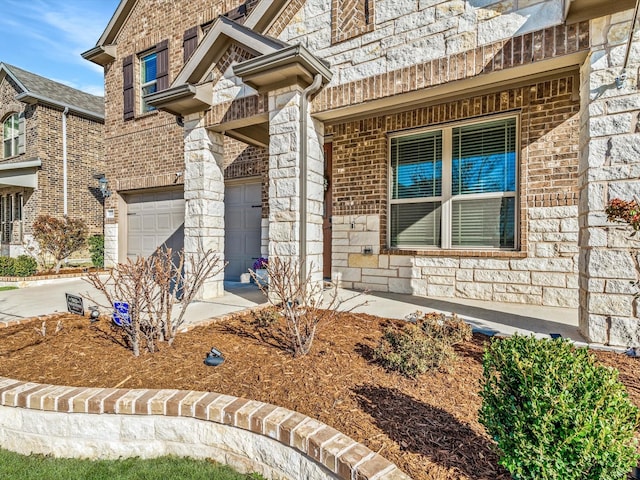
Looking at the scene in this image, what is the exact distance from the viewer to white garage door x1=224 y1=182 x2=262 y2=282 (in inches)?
307

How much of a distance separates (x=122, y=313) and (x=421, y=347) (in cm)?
266

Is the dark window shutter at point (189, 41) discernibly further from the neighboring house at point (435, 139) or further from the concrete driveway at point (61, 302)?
the concrete driveway at point (61, 302)

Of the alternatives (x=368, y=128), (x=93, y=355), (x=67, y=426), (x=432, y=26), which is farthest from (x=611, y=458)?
(x=368, y=128)

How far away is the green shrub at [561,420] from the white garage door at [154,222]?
330 inches

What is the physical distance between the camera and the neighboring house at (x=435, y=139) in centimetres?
315

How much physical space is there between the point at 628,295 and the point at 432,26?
3.36m

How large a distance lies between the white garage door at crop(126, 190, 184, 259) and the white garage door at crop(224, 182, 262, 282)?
1.46 meters

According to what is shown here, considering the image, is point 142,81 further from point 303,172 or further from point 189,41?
point 303,172

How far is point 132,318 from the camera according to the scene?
3029 mm

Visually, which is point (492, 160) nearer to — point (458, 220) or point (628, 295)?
point (458, 220)

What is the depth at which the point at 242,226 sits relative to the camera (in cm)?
802

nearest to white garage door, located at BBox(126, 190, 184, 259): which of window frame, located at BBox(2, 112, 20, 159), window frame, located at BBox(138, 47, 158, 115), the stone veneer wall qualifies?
window frame, located at BBox(138, 47, 158, 115)

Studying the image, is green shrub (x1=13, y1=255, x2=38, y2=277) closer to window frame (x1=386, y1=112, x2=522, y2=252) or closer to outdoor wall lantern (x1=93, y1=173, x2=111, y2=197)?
outdoor wall lantern (x1=93, y1=173, x2=111, y2=197)

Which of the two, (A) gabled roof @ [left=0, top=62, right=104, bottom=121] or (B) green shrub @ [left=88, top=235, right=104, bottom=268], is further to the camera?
(A) gabled roof @ [left=0, top=62, right=104, bottom=121]
